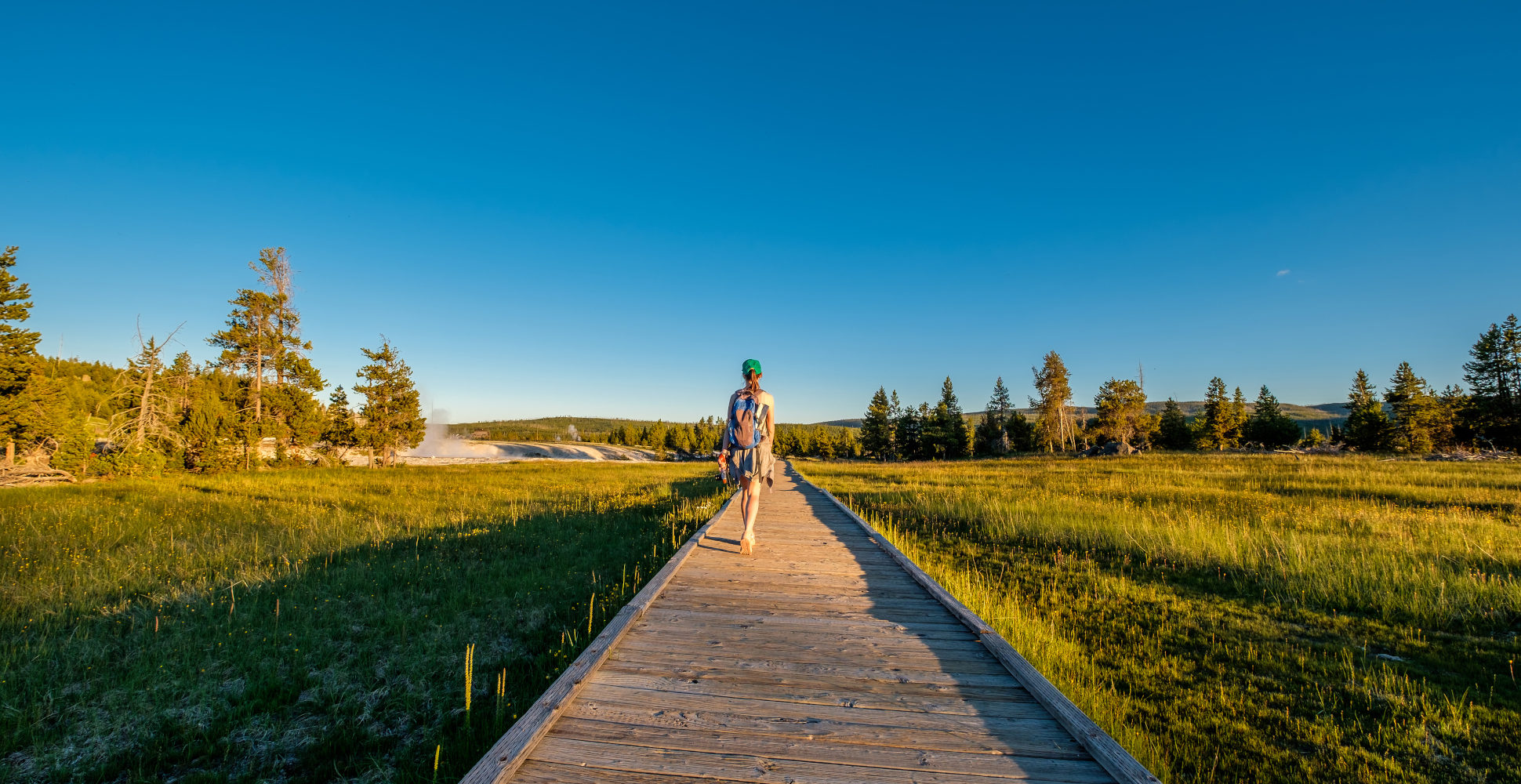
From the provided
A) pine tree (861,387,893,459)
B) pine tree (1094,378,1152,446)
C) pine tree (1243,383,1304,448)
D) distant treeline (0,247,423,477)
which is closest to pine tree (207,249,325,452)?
distant treeline (0,247,423,477)

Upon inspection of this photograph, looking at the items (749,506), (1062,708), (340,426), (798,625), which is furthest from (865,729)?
(340,426)

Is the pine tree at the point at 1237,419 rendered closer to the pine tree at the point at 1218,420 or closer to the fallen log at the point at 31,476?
the pine tree at the point at 1218,420

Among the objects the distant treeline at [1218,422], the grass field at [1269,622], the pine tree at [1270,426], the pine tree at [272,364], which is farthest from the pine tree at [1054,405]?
the pine tree at [272,364]

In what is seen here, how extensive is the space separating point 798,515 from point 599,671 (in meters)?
7.72

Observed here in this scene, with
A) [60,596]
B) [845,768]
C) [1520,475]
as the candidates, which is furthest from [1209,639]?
[1520,475]

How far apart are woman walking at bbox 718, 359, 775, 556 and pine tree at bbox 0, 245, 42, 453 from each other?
2782 centimetres

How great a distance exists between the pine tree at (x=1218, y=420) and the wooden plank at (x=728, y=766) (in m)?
68.4

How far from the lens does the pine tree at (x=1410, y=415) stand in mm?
39062

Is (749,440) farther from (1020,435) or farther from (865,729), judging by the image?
(1020,435)

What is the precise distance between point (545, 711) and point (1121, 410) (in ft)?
217

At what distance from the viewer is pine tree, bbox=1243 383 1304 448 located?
52938 mm

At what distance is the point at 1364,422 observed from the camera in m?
44.3

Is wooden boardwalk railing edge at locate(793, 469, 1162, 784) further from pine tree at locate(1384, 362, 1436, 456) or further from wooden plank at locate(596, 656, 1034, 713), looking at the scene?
pine tree at locate(1384, 362, 1436, 456)

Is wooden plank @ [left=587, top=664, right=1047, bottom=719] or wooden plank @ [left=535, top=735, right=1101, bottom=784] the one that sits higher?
wooden plank @ [left=535, top=735, right=1101, bottom=784]
